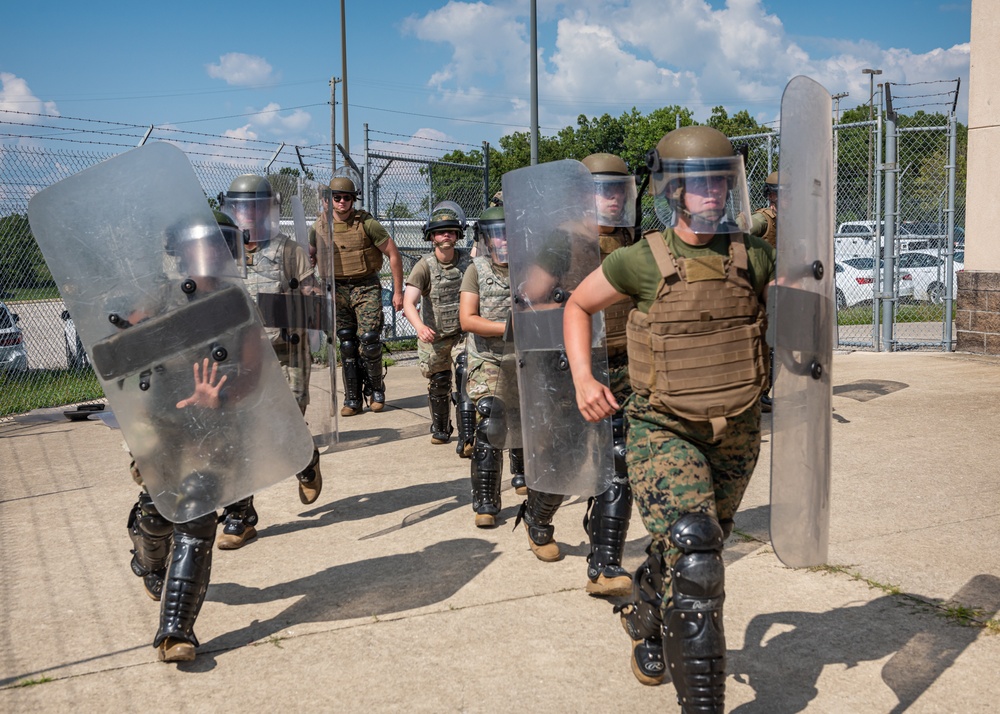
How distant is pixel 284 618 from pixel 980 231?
8.66m

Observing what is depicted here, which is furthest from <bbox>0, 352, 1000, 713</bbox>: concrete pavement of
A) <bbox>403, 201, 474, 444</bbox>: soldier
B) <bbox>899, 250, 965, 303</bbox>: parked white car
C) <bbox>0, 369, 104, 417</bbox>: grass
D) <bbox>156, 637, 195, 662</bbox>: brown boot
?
<bbox>899, 250, 965, 303</bbox>: parked white car

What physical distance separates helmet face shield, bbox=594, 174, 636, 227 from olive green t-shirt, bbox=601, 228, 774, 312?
108cm

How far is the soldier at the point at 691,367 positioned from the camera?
110 inches

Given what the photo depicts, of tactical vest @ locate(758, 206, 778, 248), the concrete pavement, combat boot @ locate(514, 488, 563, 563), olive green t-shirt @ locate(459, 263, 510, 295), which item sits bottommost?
the concrete pavement

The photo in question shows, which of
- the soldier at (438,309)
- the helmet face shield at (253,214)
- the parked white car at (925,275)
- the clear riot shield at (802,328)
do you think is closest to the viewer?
the clear riot shield at (802,328)

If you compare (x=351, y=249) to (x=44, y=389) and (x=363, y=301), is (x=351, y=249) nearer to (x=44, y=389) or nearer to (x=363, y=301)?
(x=363, y=301)

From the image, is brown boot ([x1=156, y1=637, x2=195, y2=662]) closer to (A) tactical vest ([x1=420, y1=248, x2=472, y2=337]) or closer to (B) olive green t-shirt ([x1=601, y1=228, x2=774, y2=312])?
(B) olive green t-shirt ([x1=601, y1=228, x2=774, y2=312])

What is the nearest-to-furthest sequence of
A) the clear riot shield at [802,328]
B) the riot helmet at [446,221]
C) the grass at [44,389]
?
the clear riot shield at [802,328], the riot helmet at [446,221], the grass at [44,389]

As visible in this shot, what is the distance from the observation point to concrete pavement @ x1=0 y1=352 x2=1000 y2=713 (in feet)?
10.4

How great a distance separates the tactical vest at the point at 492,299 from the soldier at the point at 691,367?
6.88ft

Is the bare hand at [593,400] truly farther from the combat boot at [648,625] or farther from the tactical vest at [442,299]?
the tactical vest at [442,299]

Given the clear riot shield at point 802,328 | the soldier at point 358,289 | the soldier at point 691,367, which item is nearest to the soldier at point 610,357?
the soldier at point 691,367

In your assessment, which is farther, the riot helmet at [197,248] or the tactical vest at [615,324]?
the tactical vest at [615,324]

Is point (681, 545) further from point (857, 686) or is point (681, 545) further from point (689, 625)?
point (857, 686)
